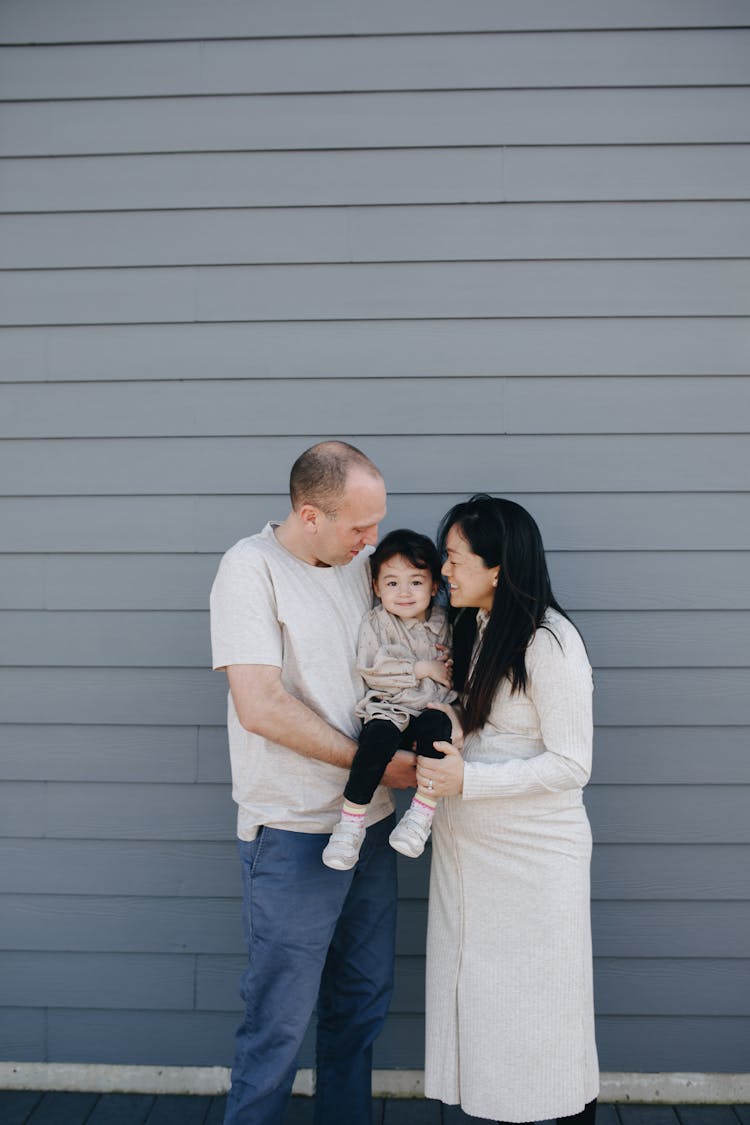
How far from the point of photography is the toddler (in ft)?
6.56

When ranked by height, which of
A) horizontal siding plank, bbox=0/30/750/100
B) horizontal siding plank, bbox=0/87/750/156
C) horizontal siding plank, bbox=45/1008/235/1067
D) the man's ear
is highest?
horizontal siding plank, bbox=0/30/750/100

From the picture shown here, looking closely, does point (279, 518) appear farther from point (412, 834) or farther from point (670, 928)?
point (670, 928)

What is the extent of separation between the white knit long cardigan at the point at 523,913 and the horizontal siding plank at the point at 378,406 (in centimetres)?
76

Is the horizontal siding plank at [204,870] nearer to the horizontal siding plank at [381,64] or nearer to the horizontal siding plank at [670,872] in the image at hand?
the horizontal siding plank at [670,872]

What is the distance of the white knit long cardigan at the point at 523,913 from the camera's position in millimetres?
1988

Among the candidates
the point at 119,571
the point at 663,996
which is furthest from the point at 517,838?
the point at 119,571

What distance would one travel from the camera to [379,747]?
1979 mm

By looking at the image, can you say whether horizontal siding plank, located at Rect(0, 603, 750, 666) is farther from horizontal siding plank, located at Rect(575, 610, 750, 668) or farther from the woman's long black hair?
the woman's long black hair

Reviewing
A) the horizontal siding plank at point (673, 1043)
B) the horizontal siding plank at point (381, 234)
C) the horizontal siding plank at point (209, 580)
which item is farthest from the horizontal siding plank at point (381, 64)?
the horizontal siding plank at point (673, 1043)

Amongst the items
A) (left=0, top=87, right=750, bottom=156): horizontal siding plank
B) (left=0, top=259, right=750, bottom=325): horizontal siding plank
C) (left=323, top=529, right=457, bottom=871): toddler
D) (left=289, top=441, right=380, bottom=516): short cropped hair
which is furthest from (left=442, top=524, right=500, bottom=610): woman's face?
(left=0, top=87, right=750, bottom=156): horizontal siding plank

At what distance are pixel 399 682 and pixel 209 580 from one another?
0.81 metres

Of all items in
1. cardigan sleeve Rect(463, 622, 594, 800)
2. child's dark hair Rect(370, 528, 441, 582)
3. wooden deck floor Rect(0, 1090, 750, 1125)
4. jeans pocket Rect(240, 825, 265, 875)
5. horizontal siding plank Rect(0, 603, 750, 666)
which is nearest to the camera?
cardigan sleeve Rect(463, 622, 594, 800)

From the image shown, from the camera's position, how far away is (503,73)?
256 cm

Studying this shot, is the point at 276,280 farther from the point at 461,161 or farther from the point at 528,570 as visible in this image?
the point at 528,570
